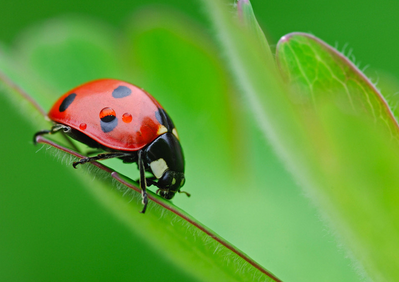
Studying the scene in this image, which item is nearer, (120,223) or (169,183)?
(120,223)

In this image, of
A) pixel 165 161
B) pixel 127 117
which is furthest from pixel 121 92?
pixel 165 161

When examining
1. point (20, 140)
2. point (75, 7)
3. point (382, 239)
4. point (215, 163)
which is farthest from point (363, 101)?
point (75, 7)

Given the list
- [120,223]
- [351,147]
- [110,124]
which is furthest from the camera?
[110,124]

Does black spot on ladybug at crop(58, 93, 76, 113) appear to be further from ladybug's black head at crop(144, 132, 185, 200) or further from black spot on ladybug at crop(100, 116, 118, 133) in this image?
ladybug's black head at crop(144, 132, 185, 200)

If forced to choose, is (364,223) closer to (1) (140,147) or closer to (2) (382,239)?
(2) (382,239)

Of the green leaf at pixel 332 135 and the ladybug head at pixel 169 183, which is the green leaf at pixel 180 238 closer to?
the green leaf at pixel 332 135

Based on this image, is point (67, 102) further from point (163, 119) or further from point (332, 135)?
point (332, 135)
